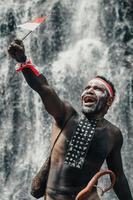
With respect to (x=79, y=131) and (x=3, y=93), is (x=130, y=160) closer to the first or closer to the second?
(x=3, y=93)

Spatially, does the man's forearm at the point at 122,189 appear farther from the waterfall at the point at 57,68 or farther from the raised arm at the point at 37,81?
the waterfall at the point at 57,68

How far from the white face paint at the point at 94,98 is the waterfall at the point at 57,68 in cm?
812

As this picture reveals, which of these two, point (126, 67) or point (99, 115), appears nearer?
point (99, 115)

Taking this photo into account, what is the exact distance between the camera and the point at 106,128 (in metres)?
3.47

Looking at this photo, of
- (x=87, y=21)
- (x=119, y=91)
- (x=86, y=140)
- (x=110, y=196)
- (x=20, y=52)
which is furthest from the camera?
(x=87, y=21)

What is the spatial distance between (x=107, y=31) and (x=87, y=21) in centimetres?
58

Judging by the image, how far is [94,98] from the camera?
3.37 meters

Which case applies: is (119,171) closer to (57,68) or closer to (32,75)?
(32,75)

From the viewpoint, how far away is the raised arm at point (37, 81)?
10.1 feet

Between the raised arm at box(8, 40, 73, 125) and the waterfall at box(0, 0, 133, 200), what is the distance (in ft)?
27.2

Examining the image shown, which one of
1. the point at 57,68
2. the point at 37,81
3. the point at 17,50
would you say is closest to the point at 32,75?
the point at 37,81

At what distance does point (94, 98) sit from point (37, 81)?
413 mm

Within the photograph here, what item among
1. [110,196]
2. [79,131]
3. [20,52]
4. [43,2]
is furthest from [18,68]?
[43,2]

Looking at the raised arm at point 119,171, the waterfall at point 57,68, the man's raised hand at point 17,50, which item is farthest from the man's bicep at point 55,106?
the waterfall at point 57,68
